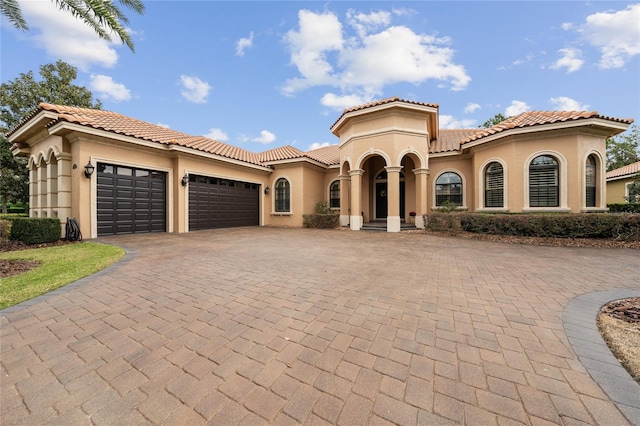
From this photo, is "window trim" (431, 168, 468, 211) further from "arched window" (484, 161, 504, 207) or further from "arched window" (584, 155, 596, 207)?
"arched window" (584, 155, 596, 207)

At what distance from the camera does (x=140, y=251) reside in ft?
22.4

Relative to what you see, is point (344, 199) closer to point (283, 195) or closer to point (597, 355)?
point (283, 195)

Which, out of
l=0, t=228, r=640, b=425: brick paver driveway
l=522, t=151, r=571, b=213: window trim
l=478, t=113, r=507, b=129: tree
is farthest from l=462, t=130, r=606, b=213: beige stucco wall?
l=478, t=113, r=507, b=129: tree

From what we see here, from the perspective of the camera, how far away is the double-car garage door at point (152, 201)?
989cm

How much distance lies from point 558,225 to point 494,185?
3.87 m

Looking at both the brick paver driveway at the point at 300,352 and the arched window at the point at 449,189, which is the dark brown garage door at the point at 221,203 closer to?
the brick paver driveway at the point at 300,352

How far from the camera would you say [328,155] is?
20094 millimetres

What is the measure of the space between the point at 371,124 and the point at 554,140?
8027 mm

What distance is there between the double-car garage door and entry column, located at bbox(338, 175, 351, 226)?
620 centimetres

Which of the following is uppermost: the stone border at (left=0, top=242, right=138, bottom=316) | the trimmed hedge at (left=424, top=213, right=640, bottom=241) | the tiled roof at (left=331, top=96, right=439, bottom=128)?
the tiled roof at (left=331, top=96, right=439, bottom=128)

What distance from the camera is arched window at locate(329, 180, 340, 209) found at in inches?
679

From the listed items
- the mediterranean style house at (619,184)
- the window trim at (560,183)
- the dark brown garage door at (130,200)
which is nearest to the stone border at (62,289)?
the dark brown garage door at (130,200)

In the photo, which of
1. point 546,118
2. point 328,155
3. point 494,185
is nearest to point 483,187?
point 494,185

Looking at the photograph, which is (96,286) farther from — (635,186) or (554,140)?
(635,186)
